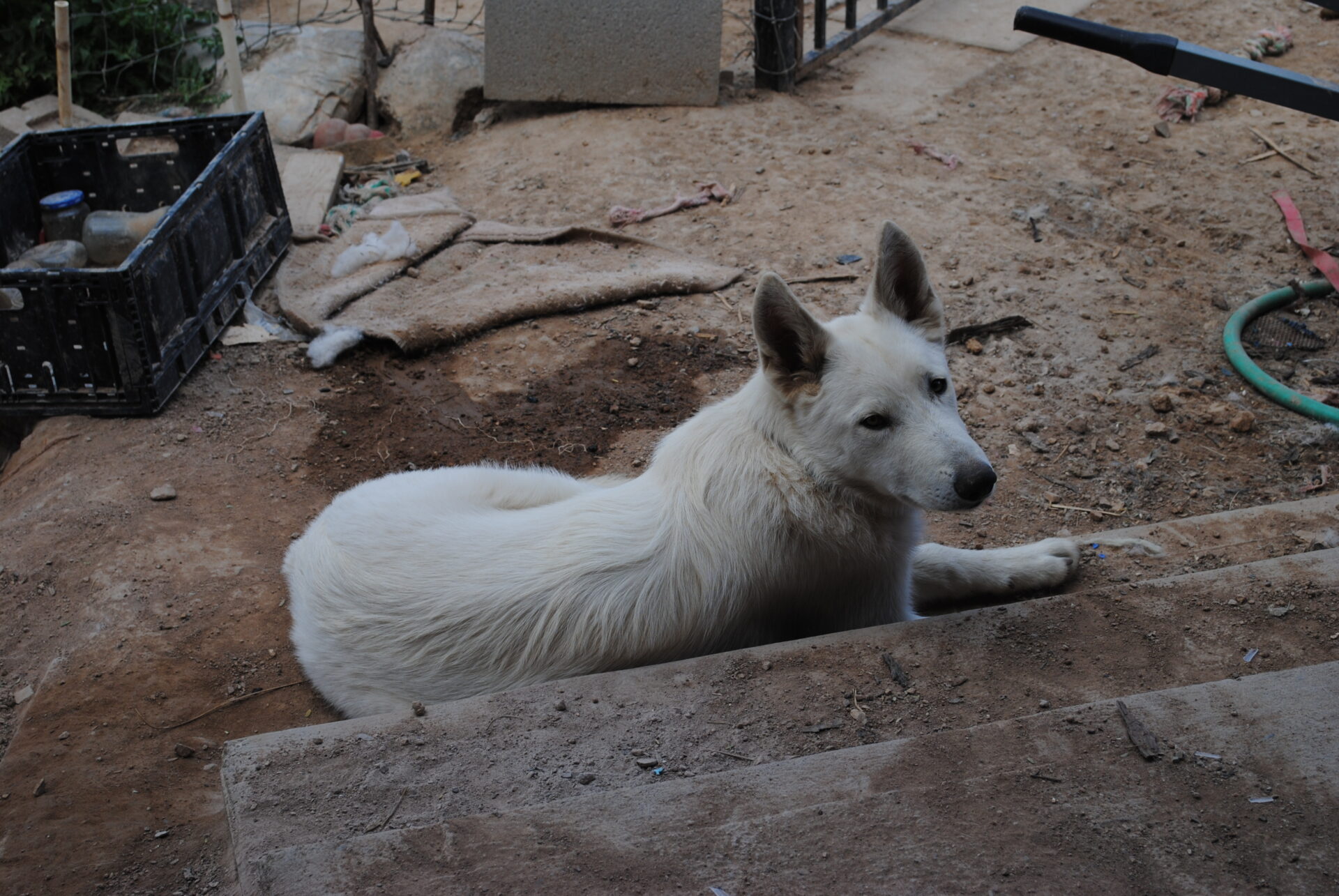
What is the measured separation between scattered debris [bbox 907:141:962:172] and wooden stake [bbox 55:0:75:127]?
18.0ft

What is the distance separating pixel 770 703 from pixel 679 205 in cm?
479

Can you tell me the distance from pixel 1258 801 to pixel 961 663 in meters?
0.82

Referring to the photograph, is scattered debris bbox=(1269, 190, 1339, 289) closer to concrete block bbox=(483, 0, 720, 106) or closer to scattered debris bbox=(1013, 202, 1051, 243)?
scattered debris bbox=(1013, 202, 1051, 243)

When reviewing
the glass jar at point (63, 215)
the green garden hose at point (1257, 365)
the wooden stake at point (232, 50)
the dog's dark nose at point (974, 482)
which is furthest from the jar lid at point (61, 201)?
the green garden hose at point (1257, 365)

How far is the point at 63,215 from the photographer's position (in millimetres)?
6051

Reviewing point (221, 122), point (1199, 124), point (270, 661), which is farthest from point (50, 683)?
point (1199, 124)

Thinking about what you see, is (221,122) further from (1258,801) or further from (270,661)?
(1258,801)

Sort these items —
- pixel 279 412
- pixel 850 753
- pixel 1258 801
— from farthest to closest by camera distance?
pixel 279 412, pixel 850 753, pixel 1258 801

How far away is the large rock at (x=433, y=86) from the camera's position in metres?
8.61

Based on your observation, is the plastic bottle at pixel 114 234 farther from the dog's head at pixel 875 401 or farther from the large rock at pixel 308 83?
the dog's head at pixel 875 401

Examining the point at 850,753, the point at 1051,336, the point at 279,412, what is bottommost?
the point at 279,412

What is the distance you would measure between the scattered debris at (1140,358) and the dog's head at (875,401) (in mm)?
2362

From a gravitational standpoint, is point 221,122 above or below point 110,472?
above

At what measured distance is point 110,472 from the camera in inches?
A: 181
